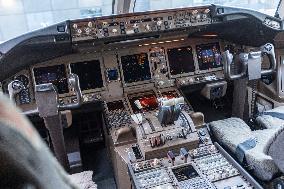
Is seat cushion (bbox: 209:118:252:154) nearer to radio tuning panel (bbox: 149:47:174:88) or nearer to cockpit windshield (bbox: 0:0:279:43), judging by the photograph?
radio tuning panel (bbox: 149:47:174:88)

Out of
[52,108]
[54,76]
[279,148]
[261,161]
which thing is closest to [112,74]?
[54,76]

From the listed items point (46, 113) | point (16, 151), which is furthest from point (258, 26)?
point (16, 151)

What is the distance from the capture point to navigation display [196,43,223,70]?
377cm

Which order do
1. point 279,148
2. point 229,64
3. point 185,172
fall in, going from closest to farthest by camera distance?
1. point 279,148
2. point 185,172
3. point 229,64

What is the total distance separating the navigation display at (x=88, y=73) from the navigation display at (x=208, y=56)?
3.78ft

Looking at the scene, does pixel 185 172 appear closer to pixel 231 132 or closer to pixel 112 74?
pixel 231 132

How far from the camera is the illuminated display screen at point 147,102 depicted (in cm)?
330

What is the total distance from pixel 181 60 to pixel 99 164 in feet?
4.76

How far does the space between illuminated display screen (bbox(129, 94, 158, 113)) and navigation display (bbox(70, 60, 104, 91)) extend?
0.41 meters

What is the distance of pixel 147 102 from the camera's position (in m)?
3.36

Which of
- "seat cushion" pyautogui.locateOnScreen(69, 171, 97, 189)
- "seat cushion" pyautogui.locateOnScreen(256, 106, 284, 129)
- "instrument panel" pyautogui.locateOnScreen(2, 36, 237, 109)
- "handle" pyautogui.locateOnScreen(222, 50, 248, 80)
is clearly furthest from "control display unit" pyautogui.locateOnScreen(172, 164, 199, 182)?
"instrument panel" pyautogui.locateOnScreen(2, 36, 237, 109)

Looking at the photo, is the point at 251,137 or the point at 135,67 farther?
the point at 135,67

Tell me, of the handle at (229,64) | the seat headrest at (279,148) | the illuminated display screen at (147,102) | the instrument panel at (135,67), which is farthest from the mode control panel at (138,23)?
the seat headrest at (279,148)

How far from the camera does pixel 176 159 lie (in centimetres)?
268
